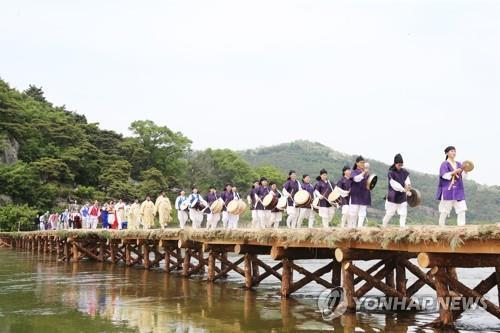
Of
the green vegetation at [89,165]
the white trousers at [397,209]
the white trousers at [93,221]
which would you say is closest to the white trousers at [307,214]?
the white trousers at [397,209]

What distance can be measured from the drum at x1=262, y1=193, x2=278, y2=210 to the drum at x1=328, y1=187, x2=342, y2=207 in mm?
2830

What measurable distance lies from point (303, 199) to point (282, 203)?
1.51 meters

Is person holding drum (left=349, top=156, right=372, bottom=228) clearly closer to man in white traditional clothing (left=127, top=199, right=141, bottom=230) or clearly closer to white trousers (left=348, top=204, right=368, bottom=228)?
white trousers (left=348, top=204, right=368, bottom=228)

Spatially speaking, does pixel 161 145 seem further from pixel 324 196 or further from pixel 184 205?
pixel 324 196

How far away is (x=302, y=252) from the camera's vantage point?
15547mm

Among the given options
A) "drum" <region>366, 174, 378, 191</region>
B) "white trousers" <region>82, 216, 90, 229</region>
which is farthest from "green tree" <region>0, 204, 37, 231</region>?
"drum" <region>366, 174, 378, 191</region>

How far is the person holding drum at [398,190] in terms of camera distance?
1265 centimetres

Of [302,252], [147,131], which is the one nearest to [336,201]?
[302,252]

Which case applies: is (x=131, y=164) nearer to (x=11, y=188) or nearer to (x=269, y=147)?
(x=11, y=188)

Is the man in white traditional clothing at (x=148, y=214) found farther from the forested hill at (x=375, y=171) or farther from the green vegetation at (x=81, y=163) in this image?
the forested hill at (x=375, y=171)

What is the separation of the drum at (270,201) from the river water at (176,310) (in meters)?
2.60

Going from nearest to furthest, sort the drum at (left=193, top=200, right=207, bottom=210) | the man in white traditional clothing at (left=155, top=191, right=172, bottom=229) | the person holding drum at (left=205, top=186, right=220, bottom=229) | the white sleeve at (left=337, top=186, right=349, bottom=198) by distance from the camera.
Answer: the white sleeve at (left=337, top=186, right=349, bottom=198), the person holding drum at (left=205, top=186, right=220, bottom=229), the drum at (left=193, top=200, right=207, bottom=210), the man in white traditional clothing at (left=155, top=191, right=172, bottom=229)

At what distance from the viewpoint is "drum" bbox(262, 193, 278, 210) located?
1811cm

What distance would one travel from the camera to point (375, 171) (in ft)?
424
